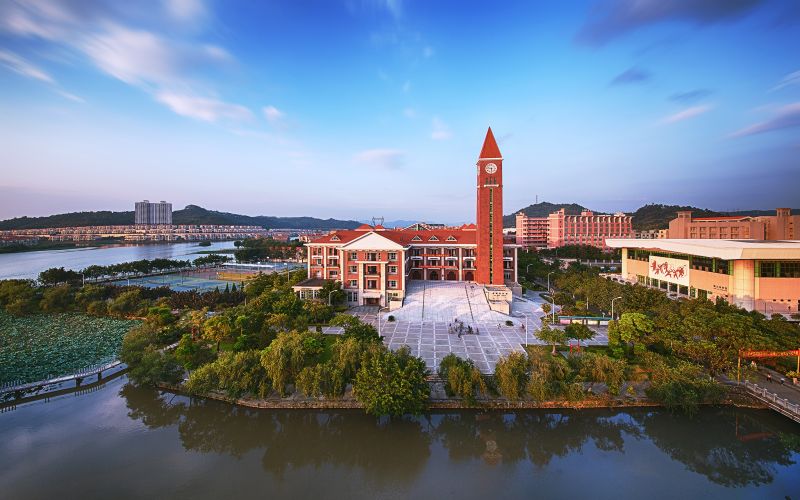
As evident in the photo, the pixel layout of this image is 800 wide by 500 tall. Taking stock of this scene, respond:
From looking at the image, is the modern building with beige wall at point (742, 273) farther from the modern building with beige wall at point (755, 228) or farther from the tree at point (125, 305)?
the tree at point (125, 305)

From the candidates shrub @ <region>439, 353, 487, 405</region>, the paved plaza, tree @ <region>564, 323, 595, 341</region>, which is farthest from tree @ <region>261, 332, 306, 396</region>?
tree @ <region>564, 323, 595, 341</region>

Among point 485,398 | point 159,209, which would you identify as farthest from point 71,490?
point 159,209

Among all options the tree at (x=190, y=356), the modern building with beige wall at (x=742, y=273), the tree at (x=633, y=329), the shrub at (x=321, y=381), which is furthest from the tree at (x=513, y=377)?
the modern building with beige wall at (x=742, y=273)

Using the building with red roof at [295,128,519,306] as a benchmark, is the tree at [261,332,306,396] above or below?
below

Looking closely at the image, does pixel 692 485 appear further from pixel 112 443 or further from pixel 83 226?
pixel 83 226

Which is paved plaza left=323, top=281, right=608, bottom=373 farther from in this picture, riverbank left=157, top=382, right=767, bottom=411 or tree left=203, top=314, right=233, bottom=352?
tree left=203, top=314, right=233, bottom=352

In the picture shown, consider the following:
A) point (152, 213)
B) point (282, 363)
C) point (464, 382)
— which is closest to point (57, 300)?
point (282, 363)
